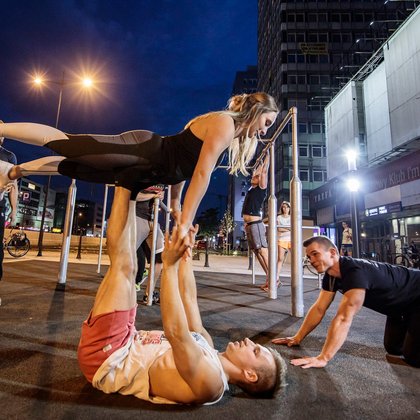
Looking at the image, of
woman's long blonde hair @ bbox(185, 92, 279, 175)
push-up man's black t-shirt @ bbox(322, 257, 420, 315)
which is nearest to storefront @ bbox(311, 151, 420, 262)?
push-up man's black t-shirt @ bbox(322, 257, 420, 315)

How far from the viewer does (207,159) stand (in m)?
1.72

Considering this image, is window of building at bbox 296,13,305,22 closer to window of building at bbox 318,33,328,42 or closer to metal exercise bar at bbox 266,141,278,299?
window of building at bbox 318,33,328,42

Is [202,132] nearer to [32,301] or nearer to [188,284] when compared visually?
[188,284]

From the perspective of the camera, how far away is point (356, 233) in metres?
8.55

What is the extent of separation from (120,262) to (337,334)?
1.53 meters

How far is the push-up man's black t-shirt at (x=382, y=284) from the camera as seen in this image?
210 centimetres

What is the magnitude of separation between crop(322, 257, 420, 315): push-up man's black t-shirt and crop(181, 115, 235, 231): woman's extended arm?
1.29m

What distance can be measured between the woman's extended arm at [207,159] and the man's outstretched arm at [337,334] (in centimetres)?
127

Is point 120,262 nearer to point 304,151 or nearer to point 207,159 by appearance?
point 207,159

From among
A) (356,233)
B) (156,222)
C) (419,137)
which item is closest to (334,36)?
(419,137)

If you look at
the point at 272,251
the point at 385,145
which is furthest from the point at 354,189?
the point at 385,145

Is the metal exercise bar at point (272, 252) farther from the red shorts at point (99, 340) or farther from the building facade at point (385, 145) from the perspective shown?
the building facade at point (385, 145)

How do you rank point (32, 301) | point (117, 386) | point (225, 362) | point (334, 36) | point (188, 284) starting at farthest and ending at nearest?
Result: point (334, 36) → point (32, 301) → point (188, 284) → point (225, 362) → point (117, 386)

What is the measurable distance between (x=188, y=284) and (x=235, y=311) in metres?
1.55
